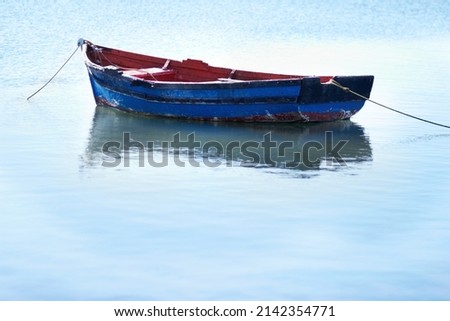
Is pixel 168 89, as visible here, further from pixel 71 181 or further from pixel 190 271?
pixel 190 271

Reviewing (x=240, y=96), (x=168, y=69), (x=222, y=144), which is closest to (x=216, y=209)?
(x=222, y=144)

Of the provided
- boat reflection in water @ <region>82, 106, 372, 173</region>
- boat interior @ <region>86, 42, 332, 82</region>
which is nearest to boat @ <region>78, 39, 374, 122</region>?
Answer: boat interior @ <region>86, 42, 332, 82</region>

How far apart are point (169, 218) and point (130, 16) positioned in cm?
3471

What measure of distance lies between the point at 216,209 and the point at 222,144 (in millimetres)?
4333

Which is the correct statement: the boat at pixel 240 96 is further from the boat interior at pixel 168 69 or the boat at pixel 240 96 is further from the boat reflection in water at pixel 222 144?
the boat reflection in water at pixel 222 144

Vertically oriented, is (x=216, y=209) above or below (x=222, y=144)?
below

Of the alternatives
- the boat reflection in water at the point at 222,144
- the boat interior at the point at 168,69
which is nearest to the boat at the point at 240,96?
the boat interior at the point at 168,69

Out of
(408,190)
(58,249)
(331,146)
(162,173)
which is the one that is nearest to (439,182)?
(408,190)

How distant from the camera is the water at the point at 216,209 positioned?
389 inches

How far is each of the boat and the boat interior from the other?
26 millimetres

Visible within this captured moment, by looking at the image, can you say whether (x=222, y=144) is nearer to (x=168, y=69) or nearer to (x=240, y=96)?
(x=240, y=96)

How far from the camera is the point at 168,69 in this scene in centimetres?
2039

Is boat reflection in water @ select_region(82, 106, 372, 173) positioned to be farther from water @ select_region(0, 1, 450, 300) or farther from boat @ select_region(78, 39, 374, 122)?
boat @ select_region(78, 39, 374, 122)

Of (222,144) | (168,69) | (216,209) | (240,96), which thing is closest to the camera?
(216,209)
